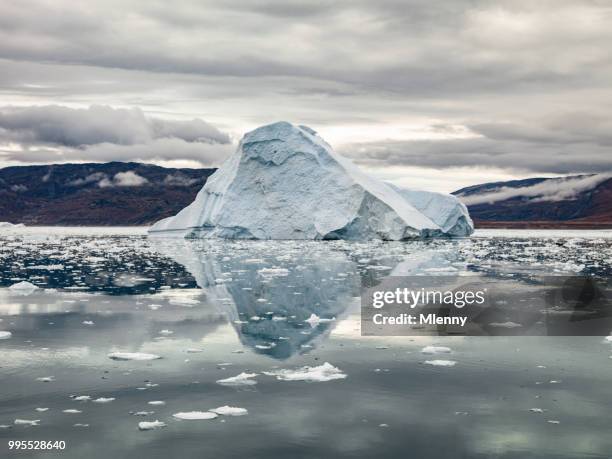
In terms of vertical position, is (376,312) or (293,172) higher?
(293,172)

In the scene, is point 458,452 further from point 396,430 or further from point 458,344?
point 458,344

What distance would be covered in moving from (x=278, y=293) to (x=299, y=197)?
2286 cm

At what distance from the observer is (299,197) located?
35.2 metres

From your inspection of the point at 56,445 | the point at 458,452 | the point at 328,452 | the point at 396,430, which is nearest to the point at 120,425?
the point at 56,445

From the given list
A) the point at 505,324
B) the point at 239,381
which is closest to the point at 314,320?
the point at 505,324

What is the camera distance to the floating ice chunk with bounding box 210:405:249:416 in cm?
500

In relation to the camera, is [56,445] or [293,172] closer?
[56,445]

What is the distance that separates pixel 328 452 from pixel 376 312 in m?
6.26

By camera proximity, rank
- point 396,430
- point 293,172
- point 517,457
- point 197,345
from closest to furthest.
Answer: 1. point 517,457
2. point 396,430
3. point 197,345
4. point 293,172

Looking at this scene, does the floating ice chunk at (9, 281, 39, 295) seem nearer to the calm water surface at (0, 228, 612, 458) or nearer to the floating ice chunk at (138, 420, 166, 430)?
the calm water surface at (0, 228, 612, 458)

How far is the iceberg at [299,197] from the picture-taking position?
34406mm

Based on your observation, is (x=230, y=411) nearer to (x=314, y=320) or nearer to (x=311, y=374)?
(x=311, y=374)

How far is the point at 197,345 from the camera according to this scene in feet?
25.1

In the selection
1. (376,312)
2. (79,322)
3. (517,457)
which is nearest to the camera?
(517,457)
